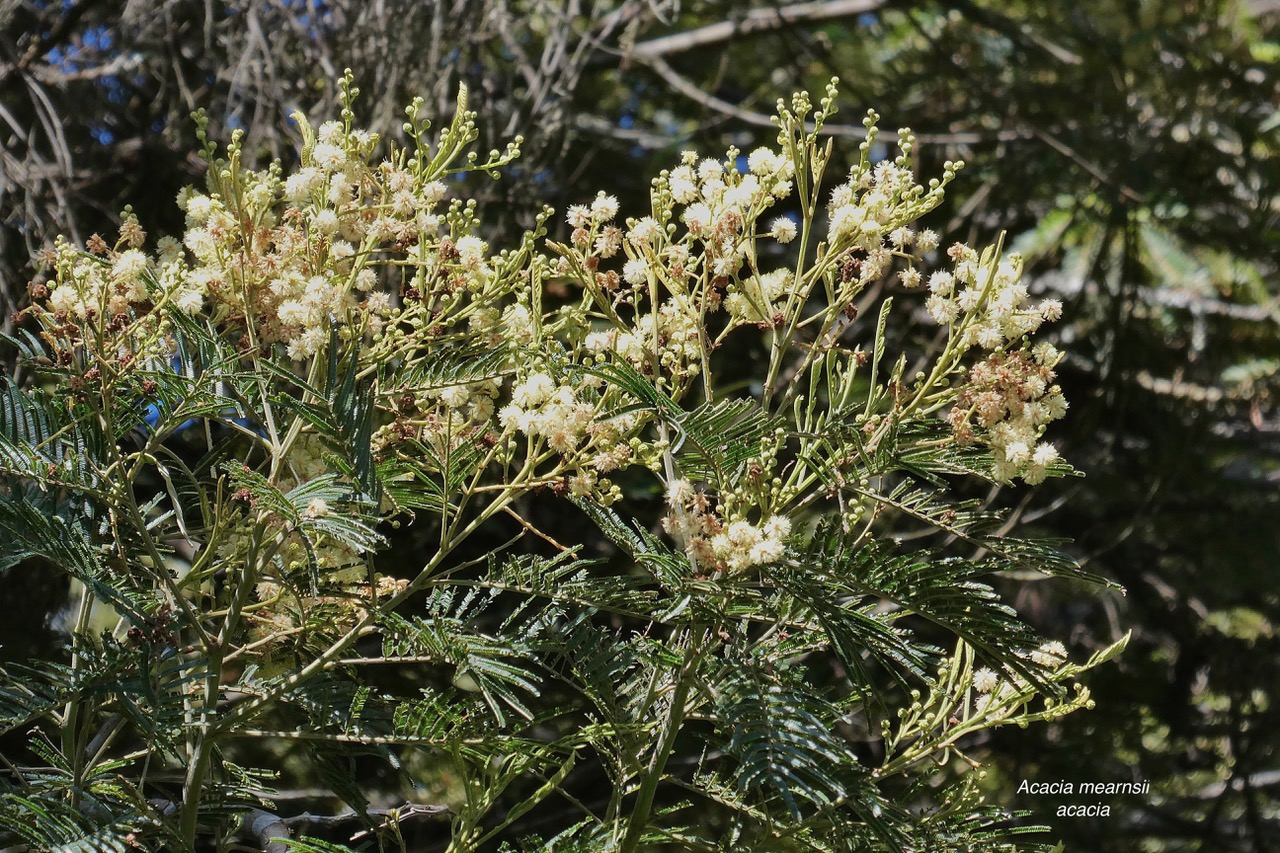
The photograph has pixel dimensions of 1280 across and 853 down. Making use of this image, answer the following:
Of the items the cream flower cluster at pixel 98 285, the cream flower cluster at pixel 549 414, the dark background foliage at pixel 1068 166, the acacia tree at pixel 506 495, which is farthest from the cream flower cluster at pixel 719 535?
the dark background foliage at pixel 1068 166

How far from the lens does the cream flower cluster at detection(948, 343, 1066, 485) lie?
1192mm

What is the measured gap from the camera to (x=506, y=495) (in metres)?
1.25

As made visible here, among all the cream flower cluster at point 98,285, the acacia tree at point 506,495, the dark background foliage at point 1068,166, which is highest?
the cream flower cluster at point 98,285

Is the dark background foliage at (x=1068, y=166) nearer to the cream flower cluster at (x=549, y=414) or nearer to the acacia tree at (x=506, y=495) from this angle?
the acacia tree at (x=506, y=495)

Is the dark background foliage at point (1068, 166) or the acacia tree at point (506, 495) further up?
the acacia tree at point (506, 495)

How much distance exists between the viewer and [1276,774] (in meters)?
4.53

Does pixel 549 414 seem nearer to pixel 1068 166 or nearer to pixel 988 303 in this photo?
pixel 988 303

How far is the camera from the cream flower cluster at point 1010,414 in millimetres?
1192

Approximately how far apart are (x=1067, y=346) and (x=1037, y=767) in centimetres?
139

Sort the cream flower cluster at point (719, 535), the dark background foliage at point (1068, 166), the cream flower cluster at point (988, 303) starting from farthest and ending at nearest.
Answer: the dark background foliage at point (1068, 166), the cream flower cluster at point (988, 303), the cream flower cluster at point (719, 535)

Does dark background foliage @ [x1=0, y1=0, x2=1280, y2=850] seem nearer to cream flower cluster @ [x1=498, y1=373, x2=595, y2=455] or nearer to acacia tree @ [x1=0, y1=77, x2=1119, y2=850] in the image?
acacia tree @ [x1=0, y1=77, x2=1119, y2=850]

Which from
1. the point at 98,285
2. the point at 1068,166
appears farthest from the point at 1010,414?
the point at 1068,166

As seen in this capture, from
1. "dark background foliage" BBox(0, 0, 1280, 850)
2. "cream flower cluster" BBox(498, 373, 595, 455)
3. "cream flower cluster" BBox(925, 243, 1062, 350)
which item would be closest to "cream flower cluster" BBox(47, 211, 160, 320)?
"cream flower cluster" BBox(498, 373, 595, 455)

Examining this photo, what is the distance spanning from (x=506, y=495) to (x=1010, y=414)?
51cm
